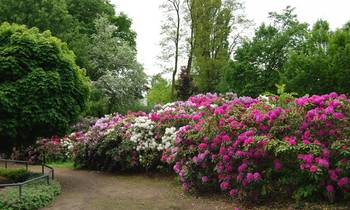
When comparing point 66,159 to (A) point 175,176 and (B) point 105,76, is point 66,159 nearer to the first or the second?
(A) point 175,176

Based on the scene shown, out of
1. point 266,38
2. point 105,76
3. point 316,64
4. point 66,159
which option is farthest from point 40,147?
point 266,38

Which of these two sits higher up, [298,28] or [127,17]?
[127,17]

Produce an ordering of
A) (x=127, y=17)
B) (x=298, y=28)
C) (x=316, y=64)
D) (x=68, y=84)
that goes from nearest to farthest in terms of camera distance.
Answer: (x=68, y=84) → (x=316, y=64) → (x=298, y=28) → (x=127, y=17)

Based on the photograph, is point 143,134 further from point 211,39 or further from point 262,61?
point 211,39

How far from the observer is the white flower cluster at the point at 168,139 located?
33.7ft

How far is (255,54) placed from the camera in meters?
30.4

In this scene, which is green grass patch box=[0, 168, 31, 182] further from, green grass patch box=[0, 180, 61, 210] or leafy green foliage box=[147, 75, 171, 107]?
leafy green foliage box=[147, 75, 171, 107]

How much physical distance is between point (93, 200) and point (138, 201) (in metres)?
0.95

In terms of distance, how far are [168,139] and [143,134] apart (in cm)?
111

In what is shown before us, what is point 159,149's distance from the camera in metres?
10.4

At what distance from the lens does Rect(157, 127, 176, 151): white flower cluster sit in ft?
33.7

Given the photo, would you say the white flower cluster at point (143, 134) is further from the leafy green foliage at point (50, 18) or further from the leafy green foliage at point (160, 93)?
the leafy green foliage at point (160, 93)

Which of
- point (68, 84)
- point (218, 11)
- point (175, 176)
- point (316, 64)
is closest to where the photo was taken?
point (68, 84)

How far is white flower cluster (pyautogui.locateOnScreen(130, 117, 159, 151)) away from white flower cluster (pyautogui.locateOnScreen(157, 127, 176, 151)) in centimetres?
38
